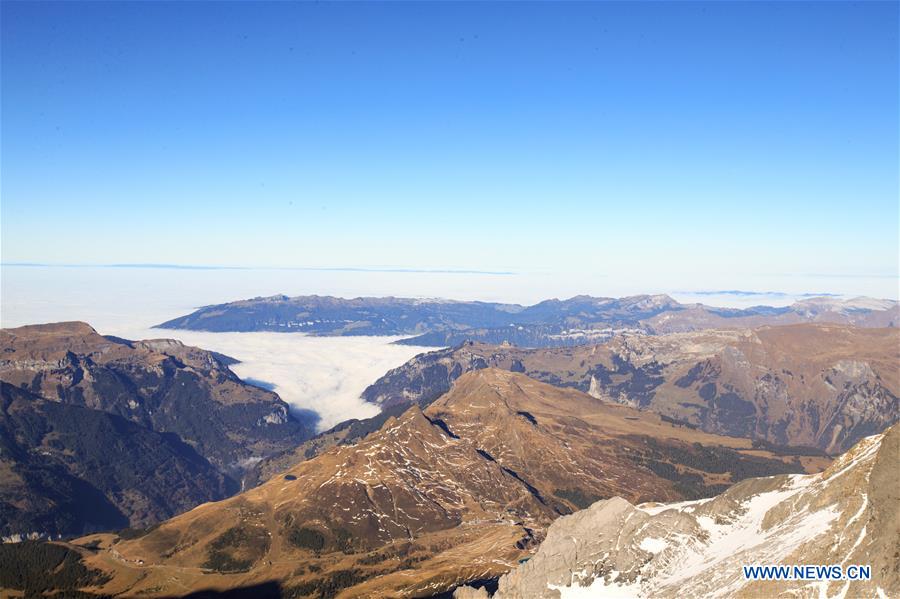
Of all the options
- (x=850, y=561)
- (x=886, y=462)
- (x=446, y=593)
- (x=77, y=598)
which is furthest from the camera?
(x=77, y=598)

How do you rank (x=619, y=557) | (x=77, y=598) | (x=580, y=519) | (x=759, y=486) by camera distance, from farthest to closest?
(x=77, y=598) < (x=580, y=519) < (x=759, y=486) < (x=619, y=557)

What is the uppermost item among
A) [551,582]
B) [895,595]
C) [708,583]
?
[895,595]

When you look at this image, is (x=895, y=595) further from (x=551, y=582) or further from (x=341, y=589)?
(x=341, y=589)

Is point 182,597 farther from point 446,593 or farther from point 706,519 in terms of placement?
point 706,519

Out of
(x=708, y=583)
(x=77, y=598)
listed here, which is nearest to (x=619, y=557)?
(x=708, y=583)

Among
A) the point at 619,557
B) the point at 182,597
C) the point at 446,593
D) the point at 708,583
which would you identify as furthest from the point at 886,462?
the point at 182,597

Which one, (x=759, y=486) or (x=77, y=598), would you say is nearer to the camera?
(x=759, y=486)

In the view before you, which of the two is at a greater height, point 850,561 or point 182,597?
point 850,561
